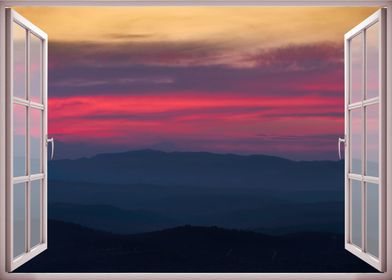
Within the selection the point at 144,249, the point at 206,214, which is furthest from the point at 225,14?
the point at 144,249

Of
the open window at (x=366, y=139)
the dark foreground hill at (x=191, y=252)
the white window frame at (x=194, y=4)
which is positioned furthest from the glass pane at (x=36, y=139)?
the dark foreground hill at (x=191, y=252)

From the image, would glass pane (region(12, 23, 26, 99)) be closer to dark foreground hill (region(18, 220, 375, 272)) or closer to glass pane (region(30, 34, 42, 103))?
glass pane (region(30, 34, 42, 103))

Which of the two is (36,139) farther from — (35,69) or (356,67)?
(356,67)

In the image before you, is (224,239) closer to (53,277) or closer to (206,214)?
(206,214)

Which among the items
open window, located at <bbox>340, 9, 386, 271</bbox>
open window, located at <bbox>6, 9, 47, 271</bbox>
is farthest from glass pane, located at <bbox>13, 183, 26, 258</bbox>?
open window, located at <bbox>340, 9, 386, 271</bbox>

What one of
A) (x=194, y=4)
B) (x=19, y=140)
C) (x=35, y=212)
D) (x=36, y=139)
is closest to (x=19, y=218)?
(x=35, y=212)

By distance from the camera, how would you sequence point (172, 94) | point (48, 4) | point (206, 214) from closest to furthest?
point (48, 4)
point (172, 94)
point (206, 214)
